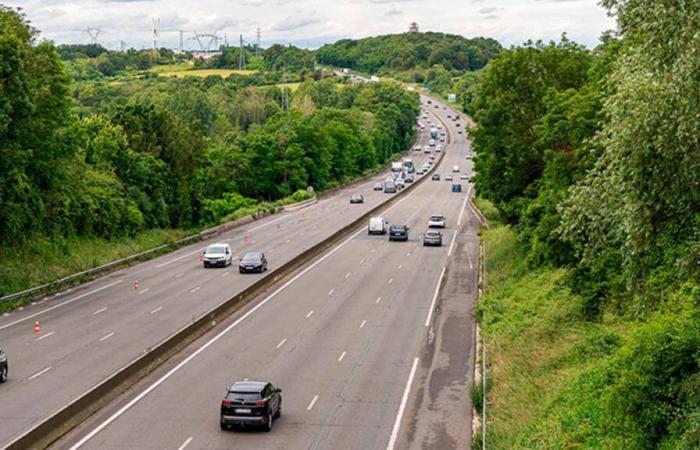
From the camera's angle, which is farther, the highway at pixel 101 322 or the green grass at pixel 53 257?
the green grass at pixel 53 257

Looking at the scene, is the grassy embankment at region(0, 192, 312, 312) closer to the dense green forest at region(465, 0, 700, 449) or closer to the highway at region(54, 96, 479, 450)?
the highway at region(54, 96, 479, 450)

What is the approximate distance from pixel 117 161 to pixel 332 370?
4606 centimetres

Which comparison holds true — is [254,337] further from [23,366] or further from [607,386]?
[607,386]

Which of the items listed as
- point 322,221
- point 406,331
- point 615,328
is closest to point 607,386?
point 615,328

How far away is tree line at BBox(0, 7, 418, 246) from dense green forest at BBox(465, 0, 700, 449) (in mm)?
25693

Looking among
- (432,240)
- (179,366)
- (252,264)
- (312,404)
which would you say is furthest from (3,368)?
(432,240)

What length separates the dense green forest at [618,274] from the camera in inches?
607

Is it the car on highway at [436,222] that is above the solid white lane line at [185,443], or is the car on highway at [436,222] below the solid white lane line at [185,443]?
below

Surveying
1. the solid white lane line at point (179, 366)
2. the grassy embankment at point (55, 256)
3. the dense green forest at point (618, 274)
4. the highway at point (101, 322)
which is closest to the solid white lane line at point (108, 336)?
the highway at point (101, 322)

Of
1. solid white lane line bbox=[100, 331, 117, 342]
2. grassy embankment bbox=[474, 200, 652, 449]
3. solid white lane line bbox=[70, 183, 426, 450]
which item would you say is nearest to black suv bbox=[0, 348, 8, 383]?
solid white lane line bbox=[70, 183, 426, 450]

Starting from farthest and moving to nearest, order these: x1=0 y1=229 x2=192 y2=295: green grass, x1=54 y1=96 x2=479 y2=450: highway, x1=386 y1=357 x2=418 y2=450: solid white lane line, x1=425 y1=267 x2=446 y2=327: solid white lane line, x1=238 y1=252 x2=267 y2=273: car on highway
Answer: x1=238 y1=252 x2=267 y2=273: car on highway → x1=0 y1=229 x2=192 y2=295: green grass → x1=425 y1=267 x2=446 y2=327: solid white lane line → x1=54 y1=96 x2=479 y2=450: highway → x1=386 y1=357 x2=418 y2=450: solid white lane line

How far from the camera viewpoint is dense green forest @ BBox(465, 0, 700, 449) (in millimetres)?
15430

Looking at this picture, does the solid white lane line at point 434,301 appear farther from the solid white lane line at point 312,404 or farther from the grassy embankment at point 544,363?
the solid white lane line at point 312,404

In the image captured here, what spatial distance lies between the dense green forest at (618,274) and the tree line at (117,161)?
25.7 meters
